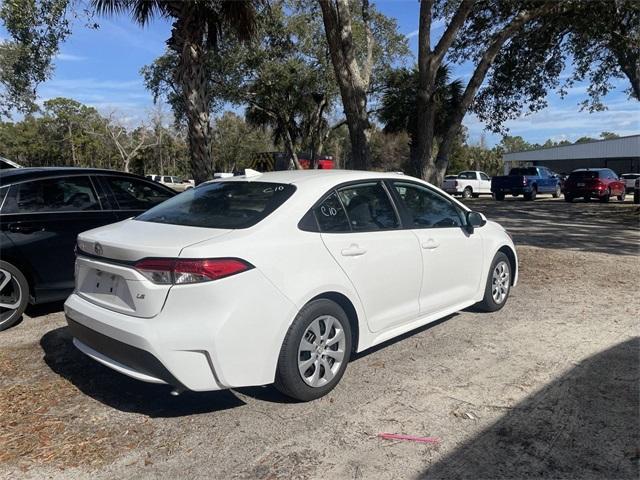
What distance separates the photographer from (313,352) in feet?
11.6

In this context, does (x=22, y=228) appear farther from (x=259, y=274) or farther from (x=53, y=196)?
(x=259, y=274)

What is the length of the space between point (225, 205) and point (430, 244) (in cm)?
181

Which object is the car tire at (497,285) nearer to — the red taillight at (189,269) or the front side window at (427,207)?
the front side window at (427,207)

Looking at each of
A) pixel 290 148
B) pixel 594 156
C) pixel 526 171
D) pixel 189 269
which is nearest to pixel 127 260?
pixel 189 269

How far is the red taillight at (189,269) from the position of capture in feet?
10.0

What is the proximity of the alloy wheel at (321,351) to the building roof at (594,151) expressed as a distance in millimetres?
60367

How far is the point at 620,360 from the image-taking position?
4270 mm

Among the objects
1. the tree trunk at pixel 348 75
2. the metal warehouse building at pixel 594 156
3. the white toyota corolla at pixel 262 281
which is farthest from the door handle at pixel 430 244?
the metal warehouse building at pixel 594 156

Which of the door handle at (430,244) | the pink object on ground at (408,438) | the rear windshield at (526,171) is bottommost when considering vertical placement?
the pink object on ground at (408,438)

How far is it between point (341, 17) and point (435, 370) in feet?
20.3

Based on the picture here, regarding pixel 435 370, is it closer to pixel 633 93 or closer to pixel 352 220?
pixel 352 220

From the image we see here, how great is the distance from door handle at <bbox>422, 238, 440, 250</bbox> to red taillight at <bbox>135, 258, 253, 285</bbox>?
187cm

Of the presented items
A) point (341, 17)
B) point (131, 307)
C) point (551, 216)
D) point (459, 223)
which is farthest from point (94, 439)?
point (551, 216)

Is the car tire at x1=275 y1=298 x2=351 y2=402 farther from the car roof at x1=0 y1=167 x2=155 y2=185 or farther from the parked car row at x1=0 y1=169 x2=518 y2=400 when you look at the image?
the car roof at x1=0 y1=167 x2=155 y2=185
